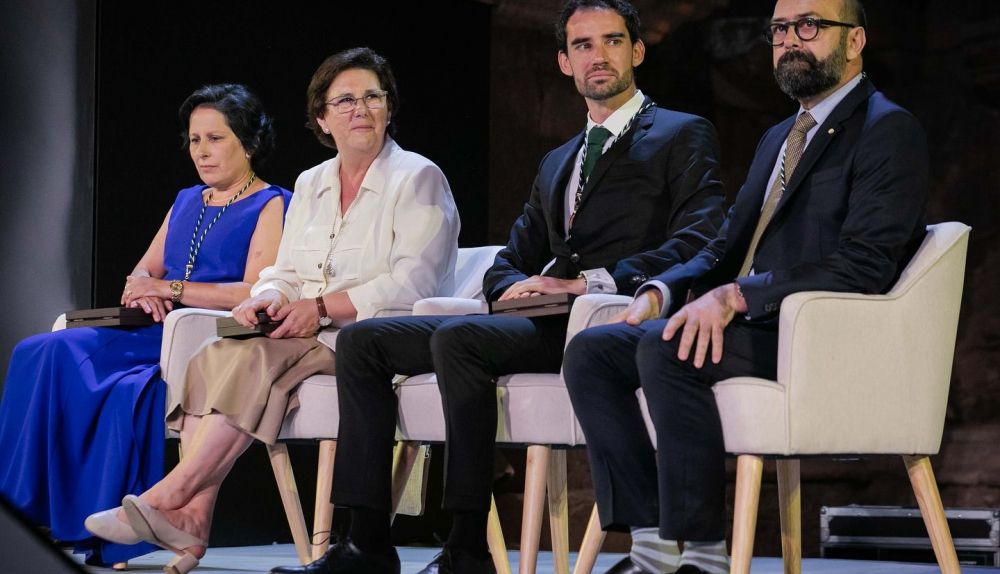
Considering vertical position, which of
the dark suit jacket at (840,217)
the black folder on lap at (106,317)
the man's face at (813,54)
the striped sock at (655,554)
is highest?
the man's face at (813,54)

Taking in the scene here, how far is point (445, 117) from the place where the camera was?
614 cm

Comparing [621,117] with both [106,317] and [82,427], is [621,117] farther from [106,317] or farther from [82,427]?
[82,427]

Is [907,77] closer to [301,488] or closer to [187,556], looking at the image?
[301,488]

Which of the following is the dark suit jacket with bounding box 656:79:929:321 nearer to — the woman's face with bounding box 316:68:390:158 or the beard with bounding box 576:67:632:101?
the beard with bounding box 576:67:632:101

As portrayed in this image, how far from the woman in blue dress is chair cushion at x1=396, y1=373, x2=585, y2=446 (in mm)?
1033

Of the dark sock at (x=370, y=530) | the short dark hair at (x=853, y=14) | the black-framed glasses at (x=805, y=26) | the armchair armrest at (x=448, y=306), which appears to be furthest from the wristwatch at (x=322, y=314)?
the short dark hair at (x=853, y=14)

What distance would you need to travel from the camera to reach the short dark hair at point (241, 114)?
4.32m

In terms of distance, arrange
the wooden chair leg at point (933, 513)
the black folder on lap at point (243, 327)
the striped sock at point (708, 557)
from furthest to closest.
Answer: the black folder on lap at point (243, 327) → the wooden chair leg at point (933, 513) → the striped sock at point (708, 557)

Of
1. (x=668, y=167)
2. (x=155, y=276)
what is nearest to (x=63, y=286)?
(x=155, y=276)

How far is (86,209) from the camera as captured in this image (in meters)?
5.00

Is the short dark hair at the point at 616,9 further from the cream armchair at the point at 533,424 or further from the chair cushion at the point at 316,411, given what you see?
the chair cushion at the point at 316,411

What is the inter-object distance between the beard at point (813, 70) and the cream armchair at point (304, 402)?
4.05 ft

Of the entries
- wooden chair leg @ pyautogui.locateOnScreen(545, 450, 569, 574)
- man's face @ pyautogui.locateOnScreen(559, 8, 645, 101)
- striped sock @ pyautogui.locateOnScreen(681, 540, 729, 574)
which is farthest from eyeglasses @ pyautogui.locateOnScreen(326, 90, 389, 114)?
striped sock @ pyautogui.locateOnScreen(681, 540, 729, 574)

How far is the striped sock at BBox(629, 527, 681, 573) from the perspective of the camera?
260cm
